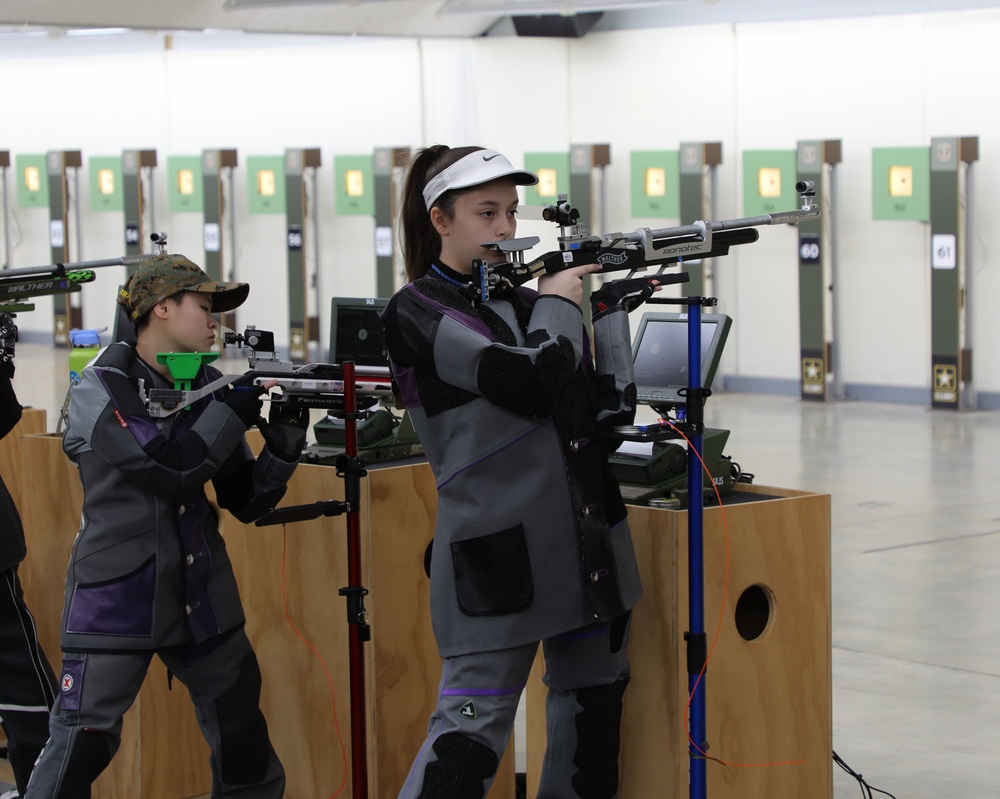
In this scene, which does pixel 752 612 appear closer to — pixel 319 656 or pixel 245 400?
pixel 319 656

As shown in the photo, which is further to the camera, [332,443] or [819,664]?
Answer: [332,443]

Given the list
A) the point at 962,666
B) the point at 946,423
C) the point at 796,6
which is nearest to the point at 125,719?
the point at 962,666

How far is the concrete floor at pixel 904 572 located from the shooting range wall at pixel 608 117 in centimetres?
72

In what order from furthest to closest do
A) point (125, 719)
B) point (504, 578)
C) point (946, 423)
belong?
point (946, 423), point (125, 719), point (504, 578)

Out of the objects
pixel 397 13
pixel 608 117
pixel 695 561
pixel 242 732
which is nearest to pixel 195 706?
pixel 242 732

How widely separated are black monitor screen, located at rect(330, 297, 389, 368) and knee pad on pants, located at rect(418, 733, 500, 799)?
1.28 meters

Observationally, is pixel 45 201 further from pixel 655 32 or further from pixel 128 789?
pixel 128 789

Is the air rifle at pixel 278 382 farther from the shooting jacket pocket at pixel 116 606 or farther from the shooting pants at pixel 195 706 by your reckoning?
the shooting pants at pixel 195 706

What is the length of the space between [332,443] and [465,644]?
1259 mm

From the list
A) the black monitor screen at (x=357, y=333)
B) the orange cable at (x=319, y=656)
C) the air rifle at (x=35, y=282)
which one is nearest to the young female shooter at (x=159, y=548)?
the orange cable at (x=319, y=656)

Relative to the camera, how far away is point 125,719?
11.7ft

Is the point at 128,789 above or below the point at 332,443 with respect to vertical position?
below

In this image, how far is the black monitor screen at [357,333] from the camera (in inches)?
140

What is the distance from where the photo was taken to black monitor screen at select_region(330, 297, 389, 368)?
3.56m
